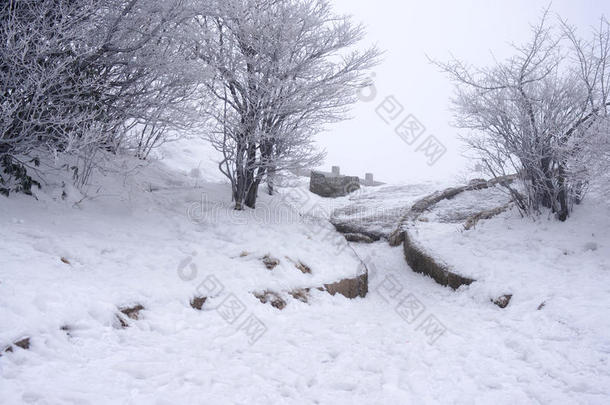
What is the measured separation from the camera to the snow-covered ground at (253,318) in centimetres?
303

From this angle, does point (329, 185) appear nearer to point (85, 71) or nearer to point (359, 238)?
point (359, 238)

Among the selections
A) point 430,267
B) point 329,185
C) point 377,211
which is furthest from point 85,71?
point 329,185

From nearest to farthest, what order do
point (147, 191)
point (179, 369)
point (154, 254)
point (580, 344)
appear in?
point (179, 369) → point (580, 344) → point (154, 254) → point (147, 191)

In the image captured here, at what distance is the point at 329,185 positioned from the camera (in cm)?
1412

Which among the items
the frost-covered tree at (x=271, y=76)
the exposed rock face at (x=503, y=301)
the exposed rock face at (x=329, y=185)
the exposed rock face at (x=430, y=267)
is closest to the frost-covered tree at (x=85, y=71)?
the frost-covered tree at (x=271, y=76)

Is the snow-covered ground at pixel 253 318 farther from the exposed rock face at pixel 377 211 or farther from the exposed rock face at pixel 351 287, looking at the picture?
→ the exposed rock face at pixel 377 211

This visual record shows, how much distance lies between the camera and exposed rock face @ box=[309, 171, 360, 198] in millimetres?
14062

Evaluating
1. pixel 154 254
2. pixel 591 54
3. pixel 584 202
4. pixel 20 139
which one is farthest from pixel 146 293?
pixel 591 54

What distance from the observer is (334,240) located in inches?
309

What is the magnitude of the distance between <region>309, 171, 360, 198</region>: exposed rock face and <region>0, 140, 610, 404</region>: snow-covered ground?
23.3 feet

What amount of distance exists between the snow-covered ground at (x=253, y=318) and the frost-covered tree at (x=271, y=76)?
1.38m

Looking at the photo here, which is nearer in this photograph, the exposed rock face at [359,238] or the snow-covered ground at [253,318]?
the snow-covered ground at [253,318]

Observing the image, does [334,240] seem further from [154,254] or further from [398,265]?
[154,254]

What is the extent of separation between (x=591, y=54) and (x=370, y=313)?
6.16 m
